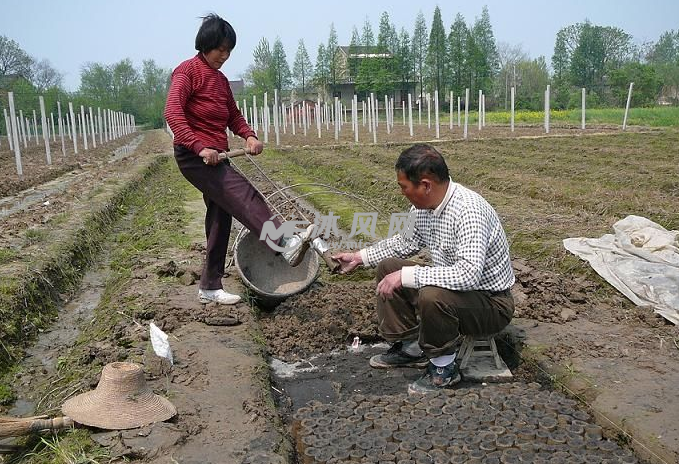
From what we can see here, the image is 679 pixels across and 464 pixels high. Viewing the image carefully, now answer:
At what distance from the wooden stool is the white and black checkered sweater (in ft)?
1.10

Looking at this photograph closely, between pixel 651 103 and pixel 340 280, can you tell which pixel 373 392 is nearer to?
pixel 340 280

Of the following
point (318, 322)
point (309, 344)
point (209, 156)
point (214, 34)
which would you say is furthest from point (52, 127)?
point (309, 344)

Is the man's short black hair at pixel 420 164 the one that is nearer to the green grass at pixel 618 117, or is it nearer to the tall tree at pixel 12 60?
the green grass at pixel 618 117

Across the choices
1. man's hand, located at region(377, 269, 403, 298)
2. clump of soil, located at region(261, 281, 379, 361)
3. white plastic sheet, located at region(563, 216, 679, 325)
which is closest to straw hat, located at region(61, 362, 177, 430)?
man's hand, located at region(377, 269, 403, 298)

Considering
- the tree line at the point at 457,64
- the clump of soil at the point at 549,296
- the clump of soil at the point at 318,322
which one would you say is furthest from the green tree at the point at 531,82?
the clump of soil at the point at 318,322

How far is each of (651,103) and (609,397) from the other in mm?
45153

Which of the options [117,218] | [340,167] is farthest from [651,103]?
[117,218]

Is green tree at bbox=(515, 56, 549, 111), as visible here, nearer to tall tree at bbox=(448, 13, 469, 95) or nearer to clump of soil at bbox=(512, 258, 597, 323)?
tall tree at bbox=(448, 13, 469, 95)

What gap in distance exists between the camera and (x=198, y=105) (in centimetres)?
399

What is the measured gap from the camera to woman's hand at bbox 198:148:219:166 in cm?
378

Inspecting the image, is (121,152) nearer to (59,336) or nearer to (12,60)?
(59,336)

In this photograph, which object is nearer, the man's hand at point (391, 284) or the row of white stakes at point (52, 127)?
the man's hand at point (391, 284)

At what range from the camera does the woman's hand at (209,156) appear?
3785mm

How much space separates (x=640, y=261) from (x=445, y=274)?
231 centimetres
